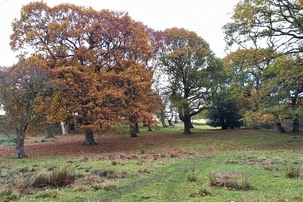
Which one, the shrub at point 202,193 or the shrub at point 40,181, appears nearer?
the shrub at point 202,193

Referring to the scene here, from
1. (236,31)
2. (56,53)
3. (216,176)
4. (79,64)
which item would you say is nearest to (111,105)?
(79,64)

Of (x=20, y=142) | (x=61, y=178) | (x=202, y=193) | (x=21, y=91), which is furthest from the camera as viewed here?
(x=20, y=142)

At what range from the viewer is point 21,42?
25.8 m

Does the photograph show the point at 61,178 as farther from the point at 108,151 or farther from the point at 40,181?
the point at 108,151

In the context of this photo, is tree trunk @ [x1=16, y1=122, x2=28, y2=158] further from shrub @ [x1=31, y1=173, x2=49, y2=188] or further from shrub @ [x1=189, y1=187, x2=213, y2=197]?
shrub @ [x1=189, y1=187, x2=213, y2=197]

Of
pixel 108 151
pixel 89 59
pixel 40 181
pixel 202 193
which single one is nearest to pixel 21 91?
pixel 89 59

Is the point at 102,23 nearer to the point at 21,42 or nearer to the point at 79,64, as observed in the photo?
the point at 79,64

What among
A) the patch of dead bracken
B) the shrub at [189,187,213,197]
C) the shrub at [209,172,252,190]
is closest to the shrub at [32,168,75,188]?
the shrub at [189,187,213,197]

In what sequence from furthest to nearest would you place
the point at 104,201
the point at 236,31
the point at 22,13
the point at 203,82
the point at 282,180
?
the point at 203,82
the point at 22,13
the point at 236,31
the point at 282,180
the point at 104,201

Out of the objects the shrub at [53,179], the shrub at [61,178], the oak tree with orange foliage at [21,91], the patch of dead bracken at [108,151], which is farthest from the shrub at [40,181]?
the oak tree with orange foliage at [21,91]

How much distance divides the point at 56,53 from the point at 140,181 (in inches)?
743

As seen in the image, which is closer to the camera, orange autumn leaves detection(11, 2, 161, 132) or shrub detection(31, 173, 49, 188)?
shrub detection(31, 173, 49, 188)

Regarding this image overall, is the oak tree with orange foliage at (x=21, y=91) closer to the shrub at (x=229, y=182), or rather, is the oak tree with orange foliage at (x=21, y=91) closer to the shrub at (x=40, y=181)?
the shrub at (x=40, y=181)

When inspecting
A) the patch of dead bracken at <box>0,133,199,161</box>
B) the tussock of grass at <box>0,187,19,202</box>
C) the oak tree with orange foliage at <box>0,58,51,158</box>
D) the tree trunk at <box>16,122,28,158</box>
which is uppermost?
the oak tree with orange foliage at <box>0,58,51,158</box>
